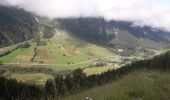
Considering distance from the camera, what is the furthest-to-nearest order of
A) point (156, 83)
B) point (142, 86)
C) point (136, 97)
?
point (156, 83) < point (142, 86) < point (136, 97)

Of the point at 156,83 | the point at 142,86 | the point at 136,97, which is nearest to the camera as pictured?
the point at 136,97

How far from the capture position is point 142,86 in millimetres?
10039

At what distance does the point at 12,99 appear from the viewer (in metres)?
8.92

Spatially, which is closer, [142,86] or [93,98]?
[93,98]

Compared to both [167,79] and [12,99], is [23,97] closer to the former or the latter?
[12,99]

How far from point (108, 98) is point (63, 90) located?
236 cm

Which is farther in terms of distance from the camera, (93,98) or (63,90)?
(63,90)

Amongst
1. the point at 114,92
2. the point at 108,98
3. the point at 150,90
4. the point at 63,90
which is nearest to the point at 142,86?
the point at 150,90

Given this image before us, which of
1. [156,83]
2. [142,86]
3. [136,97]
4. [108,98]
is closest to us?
[108,98]

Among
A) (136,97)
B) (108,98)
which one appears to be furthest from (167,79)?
(108,98)

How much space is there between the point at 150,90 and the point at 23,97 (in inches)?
144

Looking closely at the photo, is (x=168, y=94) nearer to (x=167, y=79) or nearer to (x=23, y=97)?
(x=167, y=79)

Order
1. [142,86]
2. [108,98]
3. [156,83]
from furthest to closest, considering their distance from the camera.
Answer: [156,83] → [142,86] → [108,98]

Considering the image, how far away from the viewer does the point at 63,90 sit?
34.6ft
